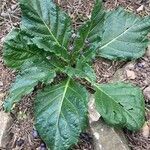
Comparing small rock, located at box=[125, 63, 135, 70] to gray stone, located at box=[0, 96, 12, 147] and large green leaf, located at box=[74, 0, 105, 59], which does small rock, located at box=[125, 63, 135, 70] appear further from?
gray stone, located at box=[0, 96, 12, 147]

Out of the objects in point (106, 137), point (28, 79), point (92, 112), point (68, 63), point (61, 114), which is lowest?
point (106, 137)

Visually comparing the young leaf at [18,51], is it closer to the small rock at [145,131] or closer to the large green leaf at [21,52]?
the large green leaf at [21,52]

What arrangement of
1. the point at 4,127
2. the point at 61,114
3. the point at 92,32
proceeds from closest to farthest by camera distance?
the point at 61,114 < the point at 4,127 < the point at 92,32

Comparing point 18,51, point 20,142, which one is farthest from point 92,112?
point 18,51

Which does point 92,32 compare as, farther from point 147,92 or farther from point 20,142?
point 20,142

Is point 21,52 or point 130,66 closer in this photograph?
point 21,52

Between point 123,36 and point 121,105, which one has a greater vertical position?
point 123,36

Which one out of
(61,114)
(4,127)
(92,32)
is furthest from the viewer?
(92,32)

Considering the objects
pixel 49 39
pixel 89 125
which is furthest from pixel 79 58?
pixel 89 125
